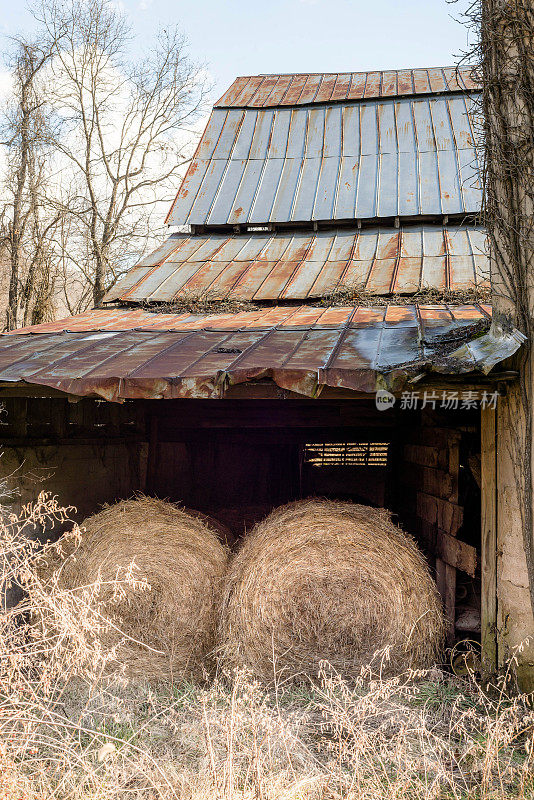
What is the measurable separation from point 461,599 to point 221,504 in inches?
155

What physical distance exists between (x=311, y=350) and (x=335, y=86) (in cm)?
839

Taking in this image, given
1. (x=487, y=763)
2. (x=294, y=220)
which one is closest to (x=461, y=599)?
(x=487, y=763)

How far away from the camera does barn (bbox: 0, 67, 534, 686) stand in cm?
421

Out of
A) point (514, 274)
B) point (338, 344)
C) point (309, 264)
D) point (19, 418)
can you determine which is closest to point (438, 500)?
point (338, 344)

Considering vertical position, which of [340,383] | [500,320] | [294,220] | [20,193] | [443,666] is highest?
[20,193]

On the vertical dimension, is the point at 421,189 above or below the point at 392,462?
above

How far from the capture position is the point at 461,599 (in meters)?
5.24

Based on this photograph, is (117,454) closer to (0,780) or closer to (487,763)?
(0,780)

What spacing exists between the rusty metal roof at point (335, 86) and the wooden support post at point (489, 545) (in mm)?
7737

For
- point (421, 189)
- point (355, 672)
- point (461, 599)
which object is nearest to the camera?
point (355, 672)

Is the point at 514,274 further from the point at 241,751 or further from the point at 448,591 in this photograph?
the point at 241,751

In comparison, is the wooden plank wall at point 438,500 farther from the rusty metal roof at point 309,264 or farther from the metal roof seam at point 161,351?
the metal roof seam at point 161,351

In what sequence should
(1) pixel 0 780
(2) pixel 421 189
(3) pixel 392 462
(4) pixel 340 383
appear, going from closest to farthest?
(1) pixel 0 780, (4) pixel 340 383, (3) pixel 392 462, (2) pixel 421 189

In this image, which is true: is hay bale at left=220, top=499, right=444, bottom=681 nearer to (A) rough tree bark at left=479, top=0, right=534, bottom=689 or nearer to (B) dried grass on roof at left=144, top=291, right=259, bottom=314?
(A) rough tree bark at left=479, top=0, right=534, bottom=689
